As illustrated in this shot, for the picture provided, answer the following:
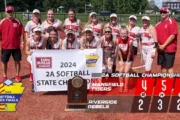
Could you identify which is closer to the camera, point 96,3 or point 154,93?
point 154,93

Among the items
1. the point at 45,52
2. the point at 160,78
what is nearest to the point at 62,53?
the point at 45,52

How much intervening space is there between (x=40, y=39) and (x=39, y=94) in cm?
131

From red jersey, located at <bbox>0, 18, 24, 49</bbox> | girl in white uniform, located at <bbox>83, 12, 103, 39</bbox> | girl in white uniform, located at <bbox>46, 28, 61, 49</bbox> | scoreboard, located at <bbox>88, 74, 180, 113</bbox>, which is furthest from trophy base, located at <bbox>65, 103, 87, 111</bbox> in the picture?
red jersey, located at <bbox>0, 18, 24, 49</bbox>

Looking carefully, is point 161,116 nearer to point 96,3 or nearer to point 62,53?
point 62,53

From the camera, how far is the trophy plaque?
6.81 metres

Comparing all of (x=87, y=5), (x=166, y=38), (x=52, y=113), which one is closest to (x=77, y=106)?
(x=52, y=113)

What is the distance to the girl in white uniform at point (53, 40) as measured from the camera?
8.15 m

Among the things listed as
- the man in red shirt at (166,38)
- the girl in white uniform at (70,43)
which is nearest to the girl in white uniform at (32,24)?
the girl in white uniform at (70,43)

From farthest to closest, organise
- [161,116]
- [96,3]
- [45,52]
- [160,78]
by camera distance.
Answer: [96,3] < [45,52] < [160,78] < [161,116]

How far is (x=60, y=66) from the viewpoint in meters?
8.02

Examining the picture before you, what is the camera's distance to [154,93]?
7.23 m

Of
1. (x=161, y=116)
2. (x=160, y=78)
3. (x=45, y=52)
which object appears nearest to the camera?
(x=161, y=116)

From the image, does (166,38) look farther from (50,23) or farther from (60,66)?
(50,23)

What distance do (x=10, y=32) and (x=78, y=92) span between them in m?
3.14
